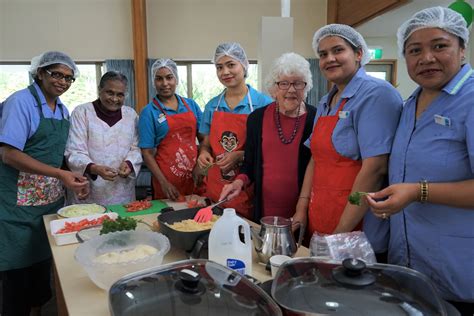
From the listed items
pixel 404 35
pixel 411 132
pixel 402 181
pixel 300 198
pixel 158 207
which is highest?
pixel 404 35

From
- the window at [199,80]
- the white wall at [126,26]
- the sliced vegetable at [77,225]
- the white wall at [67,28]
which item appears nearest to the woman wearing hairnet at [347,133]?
the sliced vegetable at [77,225]

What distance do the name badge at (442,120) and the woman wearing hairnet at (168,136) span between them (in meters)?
1.80

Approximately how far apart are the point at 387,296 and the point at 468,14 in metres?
3.26

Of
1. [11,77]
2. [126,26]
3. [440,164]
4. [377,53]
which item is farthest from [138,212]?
[377,53]

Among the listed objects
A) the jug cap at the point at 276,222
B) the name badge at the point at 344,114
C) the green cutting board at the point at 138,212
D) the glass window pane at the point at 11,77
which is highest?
the glass window pane at the point at 11,77

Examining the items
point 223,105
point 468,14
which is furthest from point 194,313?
point 468,14

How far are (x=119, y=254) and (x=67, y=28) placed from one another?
617 centimetres

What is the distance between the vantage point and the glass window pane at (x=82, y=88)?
6.50 m

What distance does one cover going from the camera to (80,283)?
50.1 inches

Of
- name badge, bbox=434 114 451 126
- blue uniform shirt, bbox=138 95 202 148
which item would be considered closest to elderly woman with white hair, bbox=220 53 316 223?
name badge, bbox=434 114 451 126

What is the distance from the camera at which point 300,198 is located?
1830 mm

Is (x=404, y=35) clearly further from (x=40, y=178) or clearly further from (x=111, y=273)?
(x=40, y=178)

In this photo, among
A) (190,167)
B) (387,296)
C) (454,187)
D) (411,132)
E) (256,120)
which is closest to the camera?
(387,296)

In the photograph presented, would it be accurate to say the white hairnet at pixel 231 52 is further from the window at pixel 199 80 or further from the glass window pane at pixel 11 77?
the glass window pane at pixel 11 77
